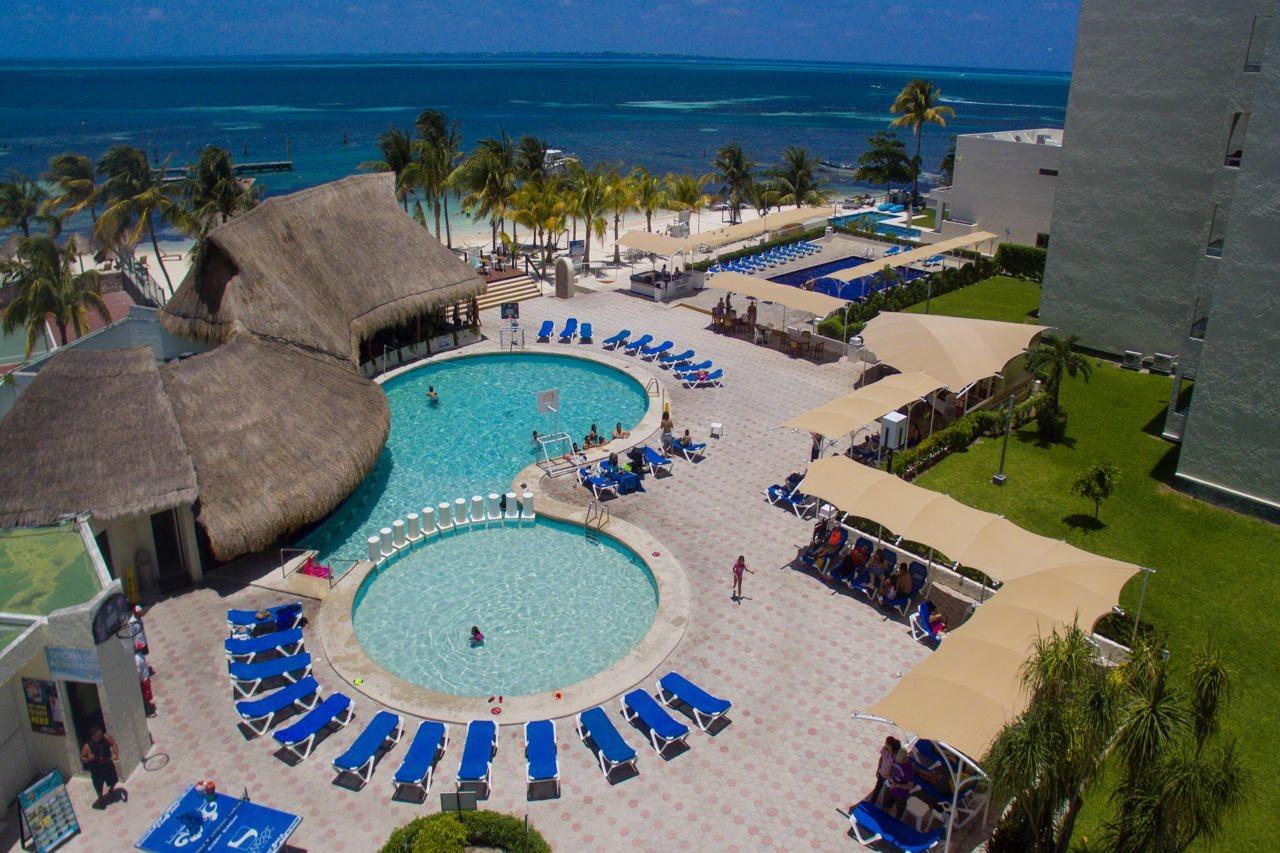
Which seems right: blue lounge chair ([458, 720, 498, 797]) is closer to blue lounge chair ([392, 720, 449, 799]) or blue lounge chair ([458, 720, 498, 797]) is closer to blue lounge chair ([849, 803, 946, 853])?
blue lounge chair ([392, 720, 449, 799])

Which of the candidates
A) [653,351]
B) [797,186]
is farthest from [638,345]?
[797,186]

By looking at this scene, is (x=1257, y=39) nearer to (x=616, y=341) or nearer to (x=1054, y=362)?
(x=1054, y=362)

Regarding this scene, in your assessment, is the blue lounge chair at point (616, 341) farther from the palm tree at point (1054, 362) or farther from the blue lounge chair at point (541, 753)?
the blue lounge chair at point (541, 753)

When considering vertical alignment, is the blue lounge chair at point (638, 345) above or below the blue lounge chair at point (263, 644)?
above

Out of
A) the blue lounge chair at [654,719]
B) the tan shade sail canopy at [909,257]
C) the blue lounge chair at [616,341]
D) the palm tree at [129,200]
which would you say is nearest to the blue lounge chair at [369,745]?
the blue lounge chair at [654,719]

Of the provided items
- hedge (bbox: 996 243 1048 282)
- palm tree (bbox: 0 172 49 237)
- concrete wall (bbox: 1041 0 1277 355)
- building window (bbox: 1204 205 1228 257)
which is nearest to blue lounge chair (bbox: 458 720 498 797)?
building window (bbox: 1204 205 1228 257)

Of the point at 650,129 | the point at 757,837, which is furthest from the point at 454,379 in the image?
the point at 650,129
